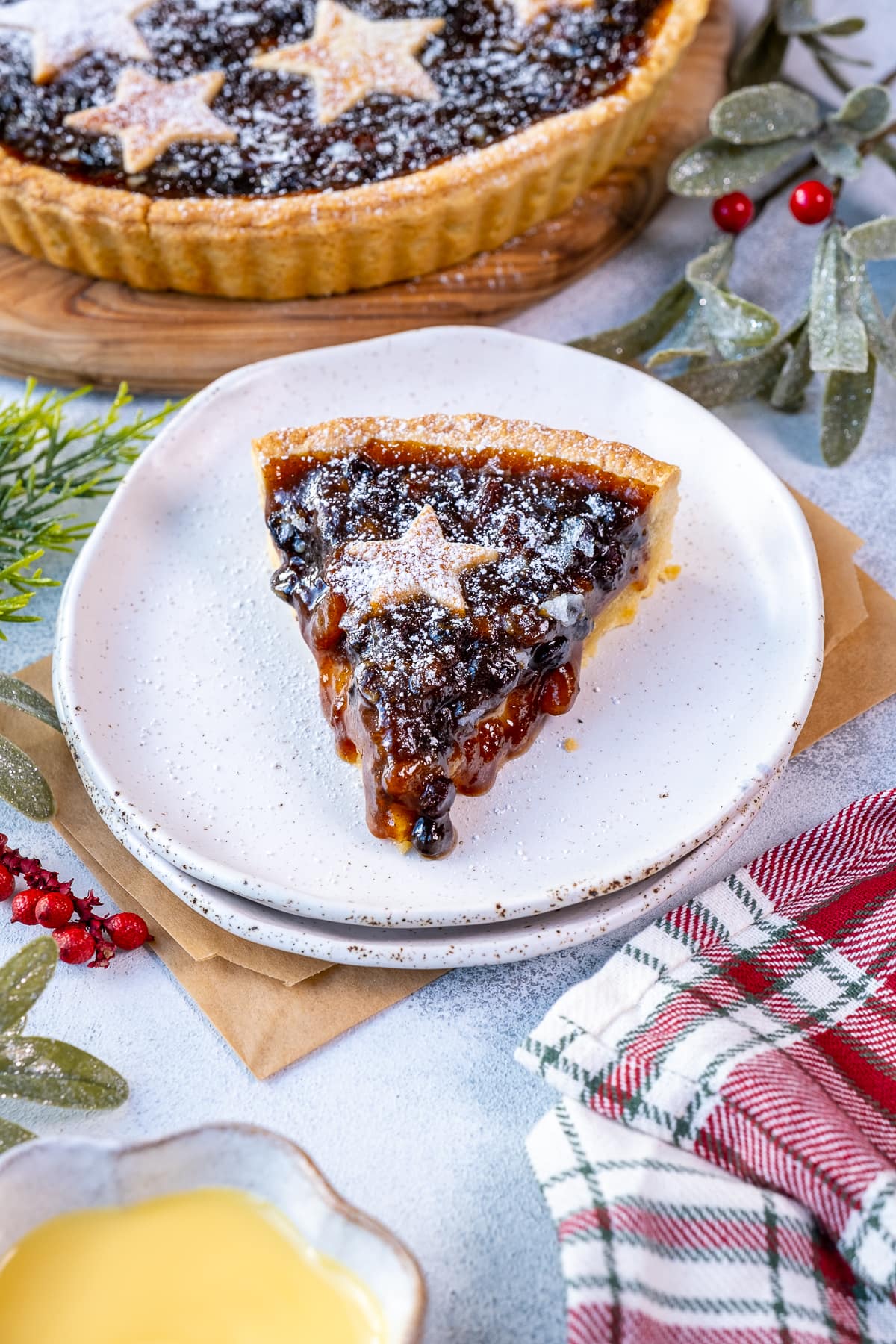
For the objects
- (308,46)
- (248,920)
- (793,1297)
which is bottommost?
(793,1297)

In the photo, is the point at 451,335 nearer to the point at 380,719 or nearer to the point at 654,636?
the point at 654,636

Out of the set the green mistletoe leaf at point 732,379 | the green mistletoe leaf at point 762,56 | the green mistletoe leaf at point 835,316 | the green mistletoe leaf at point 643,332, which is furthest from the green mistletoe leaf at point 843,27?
the green mistletoe leaf at point 732,379

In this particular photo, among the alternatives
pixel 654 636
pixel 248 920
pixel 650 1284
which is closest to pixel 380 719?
pixel 248 920

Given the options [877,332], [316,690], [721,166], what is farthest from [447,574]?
[721,166]

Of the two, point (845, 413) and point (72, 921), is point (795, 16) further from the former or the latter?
point (72, 921)

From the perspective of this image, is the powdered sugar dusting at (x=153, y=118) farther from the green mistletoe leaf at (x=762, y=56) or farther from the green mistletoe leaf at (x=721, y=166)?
the green mistletoe leaf at (x=762, y=56)
